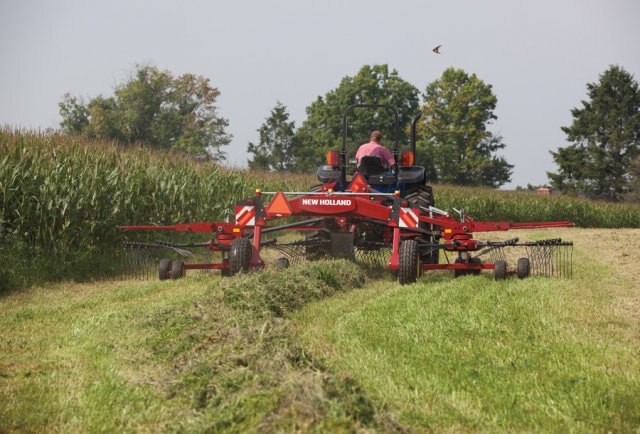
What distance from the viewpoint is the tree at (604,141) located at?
171 ft

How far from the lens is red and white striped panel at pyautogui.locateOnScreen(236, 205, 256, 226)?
9992mm

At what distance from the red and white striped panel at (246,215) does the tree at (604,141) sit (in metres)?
45.8

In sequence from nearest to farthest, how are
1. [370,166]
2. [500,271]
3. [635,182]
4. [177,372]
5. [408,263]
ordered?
[177,372], [408,263], [500,271], [370,166], [635,182]

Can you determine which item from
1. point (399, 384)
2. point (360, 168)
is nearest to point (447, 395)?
point (399, 384)

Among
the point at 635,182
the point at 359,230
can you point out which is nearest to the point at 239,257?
the point at 359,230

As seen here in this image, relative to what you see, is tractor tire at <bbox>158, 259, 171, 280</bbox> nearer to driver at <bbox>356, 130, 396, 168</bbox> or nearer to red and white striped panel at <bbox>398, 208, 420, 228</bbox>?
red and white striped panel at <bbox>398, 208, 420, 228</bbox>

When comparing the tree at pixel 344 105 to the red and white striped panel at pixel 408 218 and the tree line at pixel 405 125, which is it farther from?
the red and white striped panel at pixel 408 218

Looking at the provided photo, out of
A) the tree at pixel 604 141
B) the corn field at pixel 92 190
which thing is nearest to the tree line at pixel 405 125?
the tree at pixel 604 141

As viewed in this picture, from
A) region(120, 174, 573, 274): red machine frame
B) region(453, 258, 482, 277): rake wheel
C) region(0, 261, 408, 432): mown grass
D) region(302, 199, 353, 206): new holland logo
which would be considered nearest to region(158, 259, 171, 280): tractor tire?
region(120, 174, 573, 274): red machine frame

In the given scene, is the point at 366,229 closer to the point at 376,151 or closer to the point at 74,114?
the point at 376,151

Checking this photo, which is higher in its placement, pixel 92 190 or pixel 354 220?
pixel 92 190

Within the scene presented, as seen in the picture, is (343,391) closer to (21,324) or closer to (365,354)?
(365,354)

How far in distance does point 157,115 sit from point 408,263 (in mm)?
49470

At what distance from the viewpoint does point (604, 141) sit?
54.0 meters
